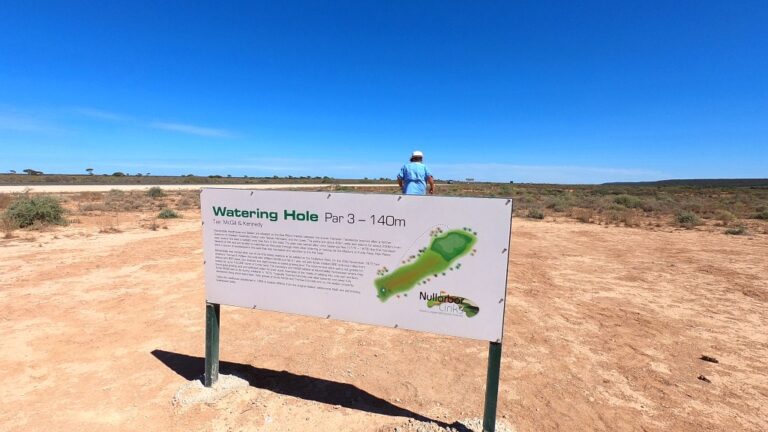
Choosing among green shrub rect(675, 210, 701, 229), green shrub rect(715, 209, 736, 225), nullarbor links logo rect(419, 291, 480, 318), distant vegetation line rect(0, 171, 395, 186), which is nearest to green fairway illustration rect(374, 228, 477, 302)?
nullarbor links logo rect(419, 291, 480, 318)

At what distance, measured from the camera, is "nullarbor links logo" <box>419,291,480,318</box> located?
2.55m

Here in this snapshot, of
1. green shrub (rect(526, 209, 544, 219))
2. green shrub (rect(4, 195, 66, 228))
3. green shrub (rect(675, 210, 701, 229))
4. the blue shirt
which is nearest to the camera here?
the blue shirt

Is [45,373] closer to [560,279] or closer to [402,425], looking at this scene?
[402,425]

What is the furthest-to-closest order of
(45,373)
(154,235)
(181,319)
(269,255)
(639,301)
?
(154,235)
(639,301)
(181,319)
(45,373)
(269,255)

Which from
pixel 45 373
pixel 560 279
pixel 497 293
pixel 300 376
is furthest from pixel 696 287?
pixel 45 373

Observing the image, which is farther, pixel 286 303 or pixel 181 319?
pixel 181 319

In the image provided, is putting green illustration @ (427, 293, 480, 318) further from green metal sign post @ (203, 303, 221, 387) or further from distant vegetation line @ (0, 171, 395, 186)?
distant vegetation line @ (0, 171, 395, 186)

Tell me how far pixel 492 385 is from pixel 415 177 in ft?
11.9

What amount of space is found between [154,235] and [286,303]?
9.38 metres

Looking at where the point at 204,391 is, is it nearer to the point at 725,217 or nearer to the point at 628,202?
the point at 725,217

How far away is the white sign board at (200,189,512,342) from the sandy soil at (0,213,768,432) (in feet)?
2.71

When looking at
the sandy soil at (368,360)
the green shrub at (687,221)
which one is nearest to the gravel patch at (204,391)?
the sandy soil at (368,360)

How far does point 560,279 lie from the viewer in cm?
688

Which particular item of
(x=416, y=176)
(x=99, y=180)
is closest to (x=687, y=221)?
(x=416, y=176)
